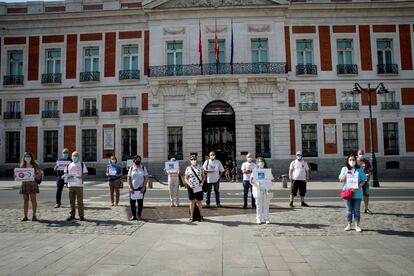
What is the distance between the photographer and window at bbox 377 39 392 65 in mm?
27016

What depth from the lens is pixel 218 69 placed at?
2609 cm

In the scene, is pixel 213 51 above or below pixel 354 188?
above

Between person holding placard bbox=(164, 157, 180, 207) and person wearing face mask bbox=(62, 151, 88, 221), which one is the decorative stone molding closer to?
person holding placard bbox=(164, 157, 180, 207)

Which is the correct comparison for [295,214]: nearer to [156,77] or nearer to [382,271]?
[382,271]

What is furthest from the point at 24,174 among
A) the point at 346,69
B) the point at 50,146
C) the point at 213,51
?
the point at 346,69

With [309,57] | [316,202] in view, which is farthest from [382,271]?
[309,57]

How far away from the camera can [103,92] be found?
2733 centimetres

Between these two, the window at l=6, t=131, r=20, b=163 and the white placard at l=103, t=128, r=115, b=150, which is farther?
the window at l=6, t=131, r=20, b=163

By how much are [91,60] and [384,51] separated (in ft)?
84.7

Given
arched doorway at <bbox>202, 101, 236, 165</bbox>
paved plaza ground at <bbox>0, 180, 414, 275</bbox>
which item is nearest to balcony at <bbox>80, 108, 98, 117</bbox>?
arched doorway at <bbox>202, 101, 236, 165</bbox>

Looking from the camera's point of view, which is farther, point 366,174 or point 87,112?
point 87,112

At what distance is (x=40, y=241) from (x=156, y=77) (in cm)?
2057

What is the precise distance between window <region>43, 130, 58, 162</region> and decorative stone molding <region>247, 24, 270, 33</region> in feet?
63.1

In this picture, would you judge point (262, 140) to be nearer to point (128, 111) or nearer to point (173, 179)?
point (128, 111)
